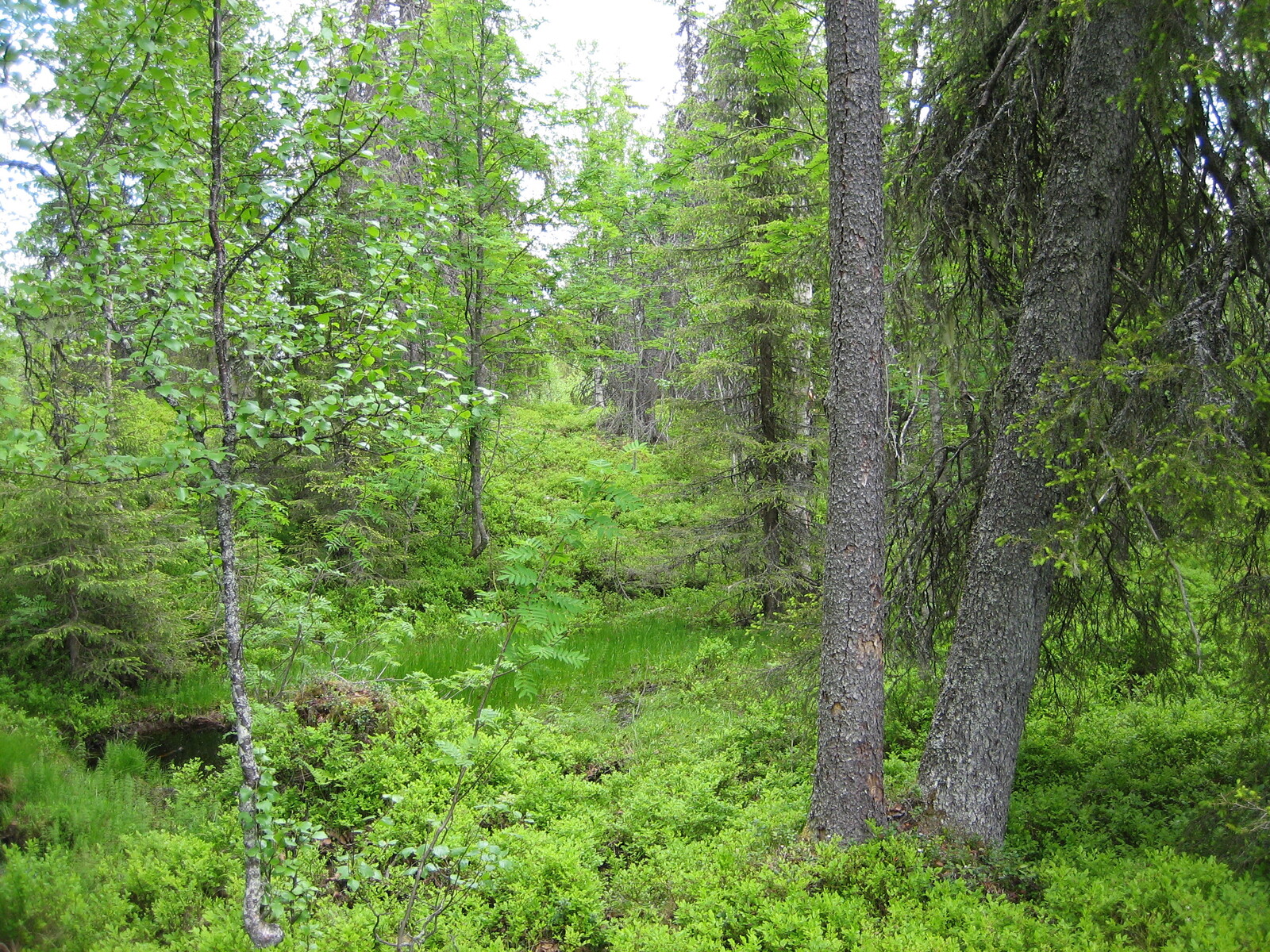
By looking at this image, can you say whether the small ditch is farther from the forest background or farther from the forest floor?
the forest floor

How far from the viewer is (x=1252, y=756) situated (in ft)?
15.5

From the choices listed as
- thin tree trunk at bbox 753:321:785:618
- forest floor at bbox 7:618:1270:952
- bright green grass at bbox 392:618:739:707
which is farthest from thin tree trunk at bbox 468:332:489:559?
forest floor at bbox 7:618:1270:952

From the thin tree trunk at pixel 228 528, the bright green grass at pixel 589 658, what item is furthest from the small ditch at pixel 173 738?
the thin tree trunk at pixel 228 528

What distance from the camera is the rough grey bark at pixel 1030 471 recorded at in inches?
177

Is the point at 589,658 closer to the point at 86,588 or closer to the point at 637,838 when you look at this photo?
the point at 637,838

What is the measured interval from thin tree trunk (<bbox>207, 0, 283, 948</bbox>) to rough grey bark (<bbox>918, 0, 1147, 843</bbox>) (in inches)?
164

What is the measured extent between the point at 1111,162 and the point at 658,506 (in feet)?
40.3

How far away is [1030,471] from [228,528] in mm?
4986

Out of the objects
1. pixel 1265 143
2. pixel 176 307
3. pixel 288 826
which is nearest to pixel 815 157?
pixel 1265 143

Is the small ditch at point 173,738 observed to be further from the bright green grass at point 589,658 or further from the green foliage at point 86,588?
the bright green grass at point 589,658

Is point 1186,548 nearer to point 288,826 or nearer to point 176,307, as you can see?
point 288,826

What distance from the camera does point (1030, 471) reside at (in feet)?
15.0

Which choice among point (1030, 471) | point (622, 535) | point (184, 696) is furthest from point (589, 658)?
point (1030, 471)

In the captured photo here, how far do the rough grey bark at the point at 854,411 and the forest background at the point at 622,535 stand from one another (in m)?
0.61
